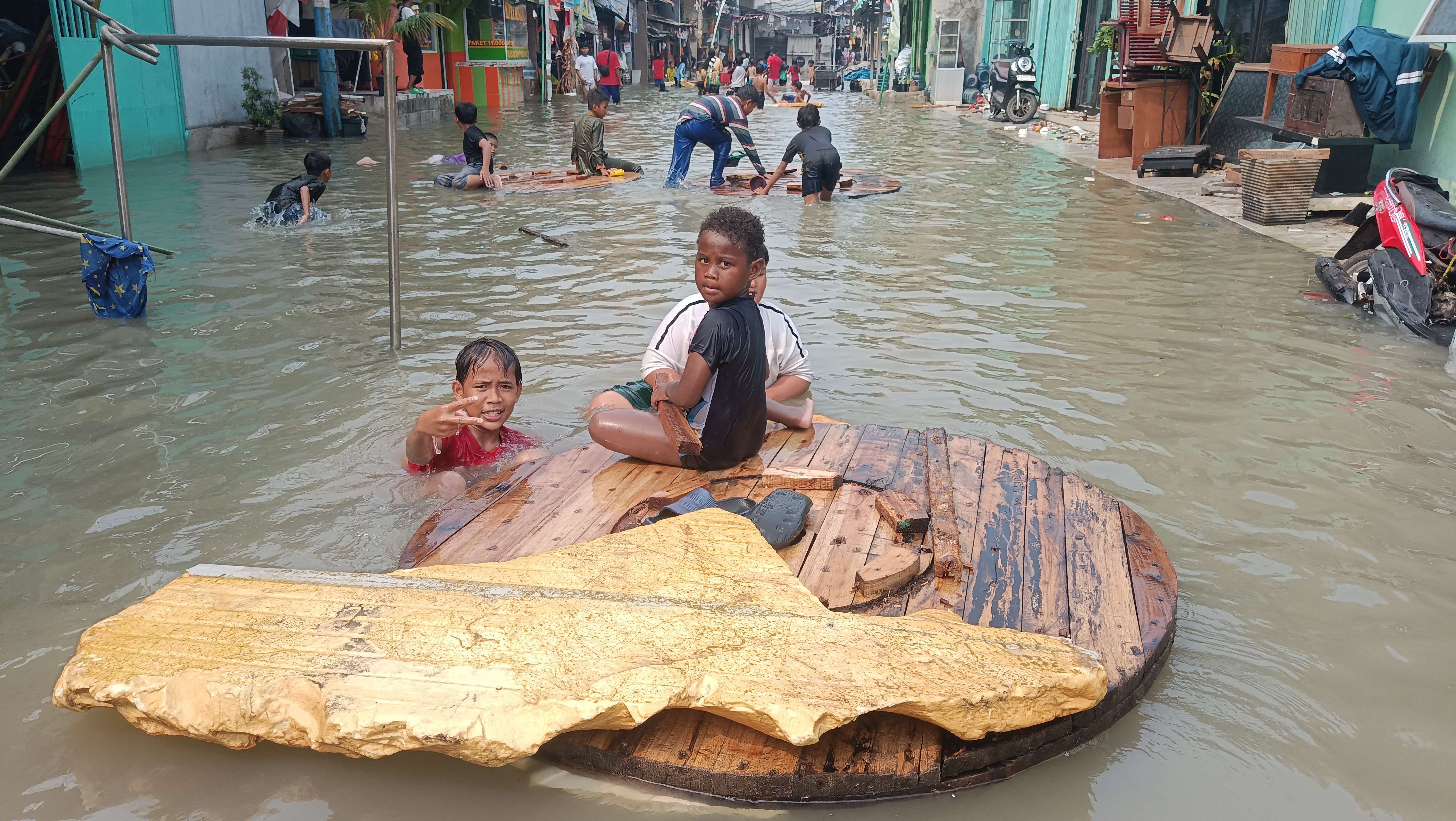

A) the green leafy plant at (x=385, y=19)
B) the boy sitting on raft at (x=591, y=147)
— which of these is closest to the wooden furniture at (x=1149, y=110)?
the boy sitting on raft at (x=591, y=147)

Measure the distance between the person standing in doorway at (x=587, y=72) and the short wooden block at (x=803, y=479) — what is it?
92.5 feet

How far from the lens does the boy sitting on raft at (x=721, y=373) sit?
3547 mm

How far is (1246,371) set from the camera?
5.82m

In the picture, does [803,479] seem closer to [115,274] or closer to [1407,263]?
[115,274]

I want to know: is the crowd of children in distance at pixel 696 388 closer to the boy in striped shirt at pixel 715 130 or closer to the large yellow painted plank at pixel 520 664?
the large yellow painted plank at pixel 520 664

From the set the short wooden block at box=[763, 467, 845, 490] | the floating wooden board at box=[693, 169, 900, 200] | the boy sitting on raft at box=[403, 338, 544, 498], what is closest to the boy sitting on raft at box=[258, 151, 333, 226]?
the floating wooden board at box=[693, 169, 900, 200]

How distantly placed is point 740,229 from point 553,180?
10.0 meters

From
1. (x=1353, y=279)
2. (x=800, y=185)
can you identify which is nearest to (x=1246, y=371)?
(x=1353, y=279)

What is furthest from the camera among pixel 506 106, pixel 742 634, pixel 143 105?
pixel 506 106

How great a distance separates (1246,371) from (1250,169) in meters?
5.31

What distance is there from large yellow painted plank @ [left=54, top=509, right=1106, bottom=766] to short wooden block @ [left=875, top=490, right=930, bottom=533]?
21.3 inches

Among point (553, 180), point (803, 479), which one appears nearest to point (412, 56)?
point (553, 180)

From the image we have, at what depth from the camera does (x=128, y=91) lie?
1323 centimetres

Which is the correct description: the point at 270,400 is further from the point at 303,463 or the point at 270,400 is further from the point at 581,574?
the point at 581,574
